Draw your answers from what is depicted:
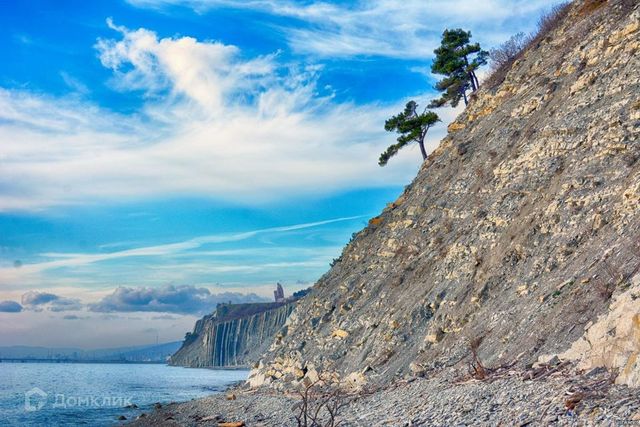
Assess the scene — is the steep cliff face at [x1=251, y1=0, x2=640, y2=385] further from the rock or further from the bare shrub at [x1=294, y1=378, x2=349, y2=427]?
the bare shrub at [x1=294, y1=378, x2=349, y2=427]

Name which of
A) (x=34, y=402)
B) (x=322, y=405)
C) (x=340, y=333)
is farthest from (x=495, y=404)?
(x=34, y=402)

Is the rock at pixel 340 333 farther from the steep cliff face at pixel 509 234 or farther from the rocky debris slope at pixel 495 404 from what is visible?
the rocky debris slope at pixel 495 404

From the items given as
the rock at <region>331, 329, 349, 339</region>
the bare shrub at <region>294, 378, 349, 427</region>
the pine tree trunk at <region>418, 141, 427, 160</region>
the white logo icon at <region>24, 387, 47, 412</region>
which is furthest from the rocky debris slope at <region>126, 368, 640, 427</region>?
the white logo icon at <region>24, 387, 47, 412</region>

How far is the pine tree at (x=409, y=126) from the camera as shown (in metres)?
50.7

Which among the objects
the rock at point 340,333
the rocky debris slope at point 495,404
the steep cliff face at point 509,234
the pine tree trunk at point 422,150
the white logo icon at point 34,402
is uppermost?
the pine tree trunk at point 422,150

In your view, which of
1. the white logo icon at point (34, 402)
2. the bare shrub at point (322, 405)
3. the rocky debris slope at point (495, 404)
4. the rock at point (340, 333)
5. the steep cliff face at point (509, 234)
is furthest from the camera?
the white logo icon at point (34, 402)

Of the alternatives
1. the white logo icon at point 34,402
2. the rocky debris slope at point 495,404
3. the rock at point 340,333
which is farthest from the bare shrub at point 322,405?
the white logo icon at point 34,402

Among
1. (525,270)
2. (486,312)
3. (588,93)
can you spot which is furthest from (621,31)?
(486,312)

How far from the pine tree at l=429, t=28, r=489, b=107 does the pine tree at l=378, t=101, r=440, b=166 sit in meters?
1.72

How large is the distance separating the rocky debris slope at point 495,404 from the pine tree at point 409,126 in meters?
28.1

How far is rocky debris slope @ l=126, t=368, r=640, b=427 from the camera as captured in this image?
13203 mm

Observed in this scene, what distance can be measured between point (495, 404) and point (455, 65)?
38786 millimetres

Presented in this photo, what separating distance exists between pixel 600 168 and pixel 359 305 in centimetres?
1845

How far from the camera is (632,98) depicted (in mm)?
26344
